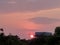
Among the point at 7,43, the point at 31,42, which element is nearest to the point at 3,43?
the point at 7,43

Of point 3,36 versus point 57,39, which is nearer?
point 57,39

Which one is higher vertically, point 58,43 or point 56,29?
point 56,29

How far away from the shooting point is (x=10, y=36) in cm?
8569

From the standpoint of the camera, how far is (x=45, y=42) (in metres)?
76.2

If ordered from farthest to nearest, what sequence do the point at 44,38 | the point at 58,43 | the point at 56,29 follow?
the point at 56,29 < the point at 44,38 < the point at 58,43

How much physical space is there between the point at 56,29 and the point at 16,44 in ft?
33.0

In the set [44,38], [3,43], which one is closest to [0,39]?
[3,43]

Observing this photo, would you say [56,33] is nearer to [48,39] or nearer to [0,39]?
[48,39]

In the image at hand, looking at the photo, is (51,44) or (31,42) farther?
(31,42)

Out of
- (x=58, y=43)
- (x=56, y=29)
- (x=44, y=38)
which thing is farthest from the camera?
(x=56, y=29)

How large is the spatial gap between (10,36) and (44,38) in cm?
1049

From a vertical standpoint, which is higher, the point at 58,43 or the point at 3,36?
the point at 3,36

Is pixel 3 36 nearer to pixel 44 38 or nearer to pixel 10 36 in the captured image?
pixel 10 36

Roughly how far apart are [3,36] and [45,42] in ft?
38.7
